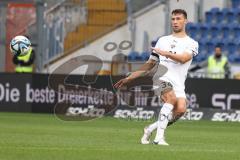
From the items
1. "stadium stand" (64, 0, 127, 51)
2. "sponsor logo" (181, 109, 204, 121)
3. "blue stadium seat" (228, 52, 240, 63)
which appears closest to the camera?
"sponsor logo" (181, 109, 204, 121)

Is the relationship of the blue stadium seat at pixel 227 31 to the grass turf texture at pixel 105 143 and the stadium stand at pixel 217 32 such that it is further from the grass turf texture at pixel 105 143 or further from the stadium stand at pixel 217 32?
the grass turf texture at pixel 105 143

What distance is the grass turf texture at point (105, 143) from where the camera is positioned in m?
11.8

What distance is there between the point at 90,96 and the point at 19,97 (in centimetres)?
223

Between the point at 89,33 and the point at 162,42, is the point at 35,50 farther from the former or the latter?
the point at 162,42

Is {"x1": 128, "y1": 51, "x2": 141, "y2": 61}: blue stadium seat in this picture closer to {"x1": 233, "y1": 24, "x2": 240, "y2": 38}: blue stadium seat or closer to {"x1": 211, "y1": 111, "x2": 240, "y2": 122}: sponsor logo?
{"x1": 233, "y1": 24, "x2": 240, "y2": 38}: blue stadium seat

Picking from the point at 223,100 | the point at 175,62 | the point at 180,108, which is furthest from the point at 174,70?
the point at 223,100

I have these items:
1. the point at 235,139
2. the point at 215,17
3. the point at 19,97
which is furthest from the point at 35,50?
the point at 235,139

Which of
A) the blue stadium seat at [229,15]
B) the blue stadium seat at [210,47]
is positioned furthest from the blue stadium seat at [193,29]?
the blue stadium seat at [229,15]

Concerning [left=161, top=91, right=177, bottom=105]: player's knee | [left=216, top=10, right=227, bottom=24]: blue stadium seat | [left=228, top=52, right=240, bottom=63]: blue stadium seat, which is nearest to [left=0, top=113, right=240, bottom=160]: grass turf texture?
[left=161, top=91, right=177, bottom=105]: player's knee

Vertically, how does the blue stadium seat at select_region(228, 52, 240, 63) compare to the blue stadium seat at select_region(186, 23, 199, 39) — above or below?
below

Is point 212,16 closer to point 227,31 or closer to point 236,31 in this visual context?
point 227,31

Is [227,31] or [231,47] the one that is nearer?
[231,47]

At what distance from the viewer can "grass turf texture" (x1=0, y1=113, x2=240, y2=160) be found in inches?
466

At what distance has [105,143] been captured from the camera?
14266mm
